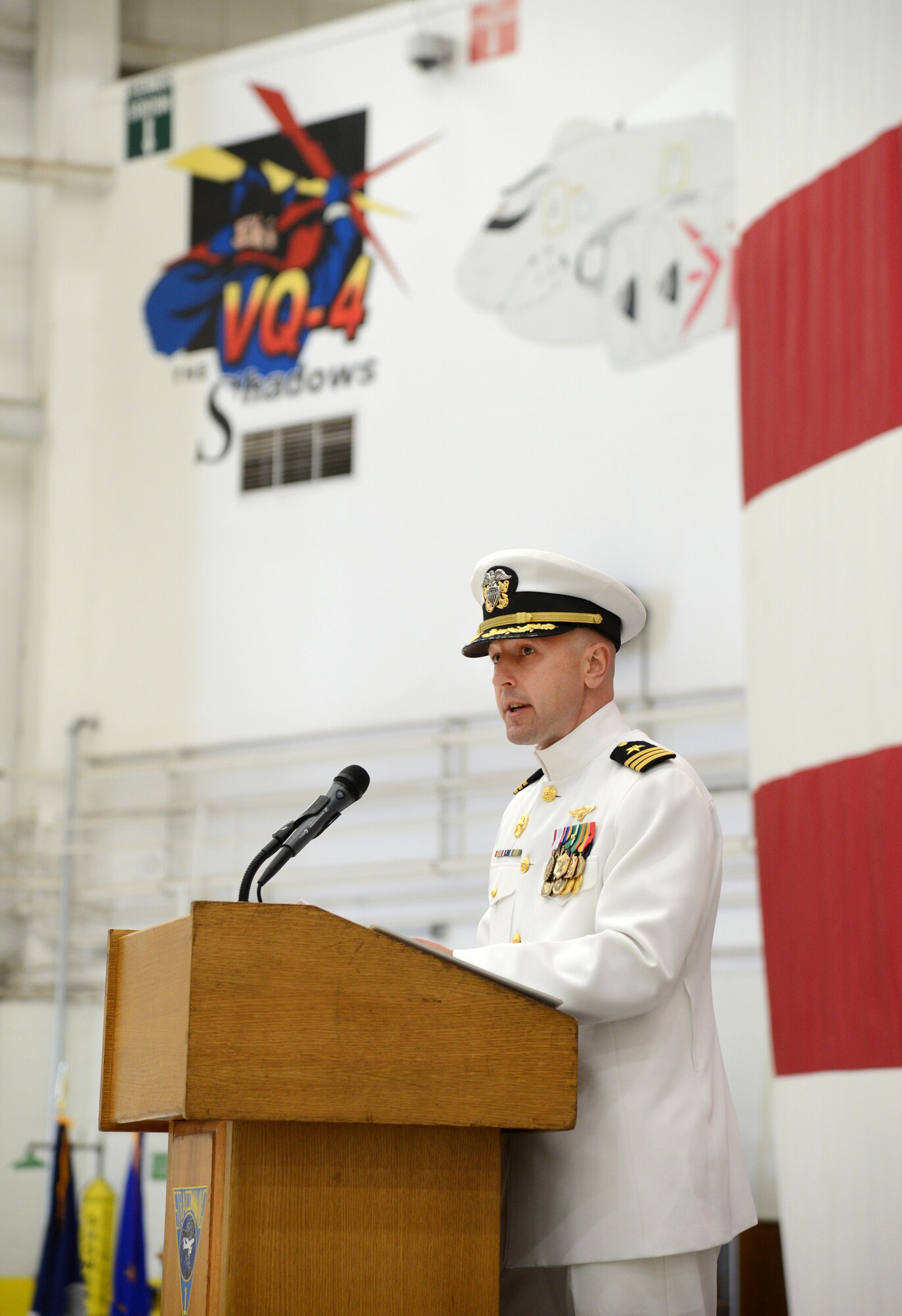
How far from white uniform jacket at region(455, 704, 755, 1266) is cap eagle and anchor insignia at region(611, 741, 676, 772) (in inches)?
0.4

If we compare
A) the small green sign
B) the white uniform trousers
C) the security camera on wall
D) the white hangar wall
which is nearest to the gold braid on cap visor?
the white uniform trousers

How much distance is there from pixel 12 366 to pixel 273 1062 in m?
6.32

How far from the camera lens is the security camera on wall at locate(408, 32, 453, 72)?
254 inches

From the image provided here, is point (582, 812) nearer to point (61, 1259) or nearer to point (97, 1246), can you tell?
point (61, 1259)

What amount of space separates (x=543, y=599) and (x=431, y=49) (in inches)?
190

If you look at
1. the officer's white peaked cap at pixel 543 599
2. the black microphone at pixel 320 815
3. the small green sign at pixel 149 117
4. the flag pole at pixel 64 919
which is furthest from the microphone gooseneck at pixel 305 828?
the small green sign at pixel 149 117

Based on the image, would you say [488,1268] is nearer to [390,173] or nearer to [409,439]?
[409,439]

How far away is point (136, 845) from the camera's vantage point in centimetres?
666

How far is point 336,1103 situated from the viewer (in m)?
1.72

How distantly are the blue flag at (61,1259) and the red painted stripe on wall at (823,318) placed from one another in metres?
3.86

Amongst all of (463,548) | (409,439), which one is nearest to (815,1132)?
(463,548)

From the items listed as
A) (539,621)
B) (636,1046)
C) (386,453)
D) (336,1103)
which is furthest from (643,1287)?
(386,453)

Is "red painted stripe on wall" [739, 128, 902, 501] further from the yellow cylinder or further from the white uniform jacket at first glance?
the yellow cylinder

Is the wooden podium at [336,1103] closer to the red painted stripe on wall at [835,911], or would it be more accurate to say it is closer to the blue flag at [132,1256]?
the red painted stripe on wall at [835,911]
